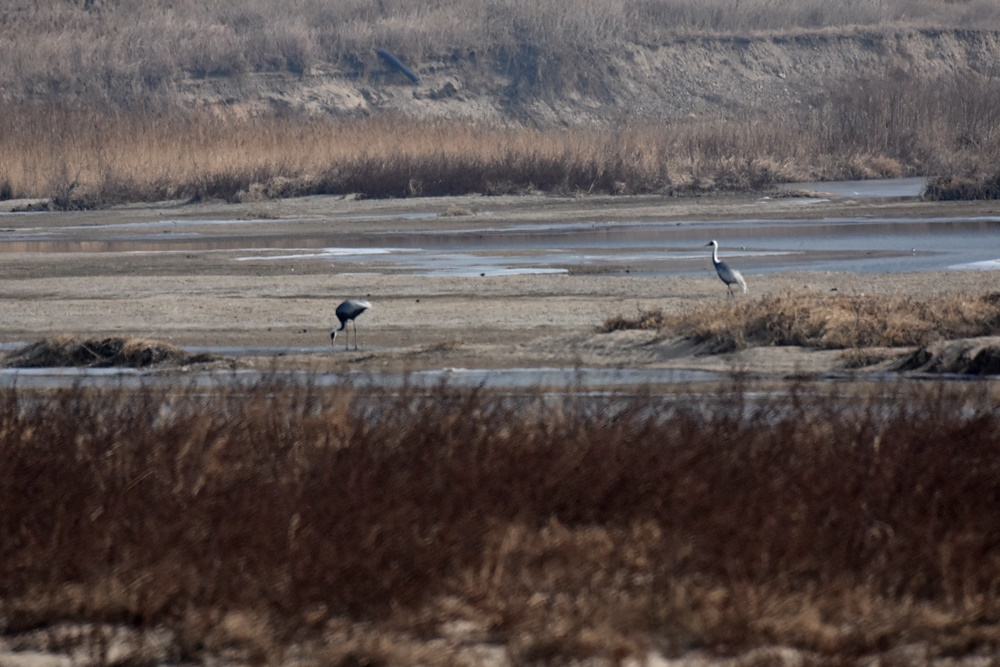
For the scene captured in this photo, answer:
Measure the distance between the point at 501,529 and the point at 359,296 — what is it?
15.0 m

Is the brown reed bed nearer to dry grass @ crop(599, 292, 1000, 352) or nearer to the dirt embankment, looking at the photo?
dry grass @ crop(599, 292, 1000, 352)

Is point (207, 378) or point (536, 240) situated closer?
point (207, 378)

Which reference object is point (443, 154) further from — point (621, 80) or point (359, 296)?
point (621, 80)

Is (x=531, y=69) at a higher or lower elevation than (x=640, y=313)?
lower

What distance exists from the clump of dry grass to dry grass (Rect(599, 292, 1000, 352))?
205 inches

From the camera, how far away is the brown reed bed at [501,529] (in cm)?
592

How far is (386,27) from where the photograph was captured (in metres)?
81.4

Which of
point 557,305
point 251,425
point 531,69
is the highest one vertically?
point 251,425

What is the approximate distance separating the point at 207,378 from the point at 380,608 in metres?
8.31

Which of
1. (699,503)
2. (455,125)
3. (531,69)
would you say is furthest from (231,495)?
(531,69)

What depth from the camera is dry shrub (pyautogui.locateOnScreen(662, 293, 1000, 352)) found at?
1521 cm

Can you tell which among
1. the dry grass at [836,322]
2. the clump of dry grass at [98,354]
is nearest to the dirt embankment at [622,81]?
the dry grass at [836,322]

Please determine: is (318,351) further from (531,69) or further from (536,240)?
(531,69)

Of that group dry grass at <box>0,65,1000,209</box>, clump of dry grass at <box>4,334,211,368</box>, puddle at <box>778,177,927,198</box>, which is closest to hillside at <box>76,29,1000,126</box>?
dry grass at <box>0,65,1000,209</box>
